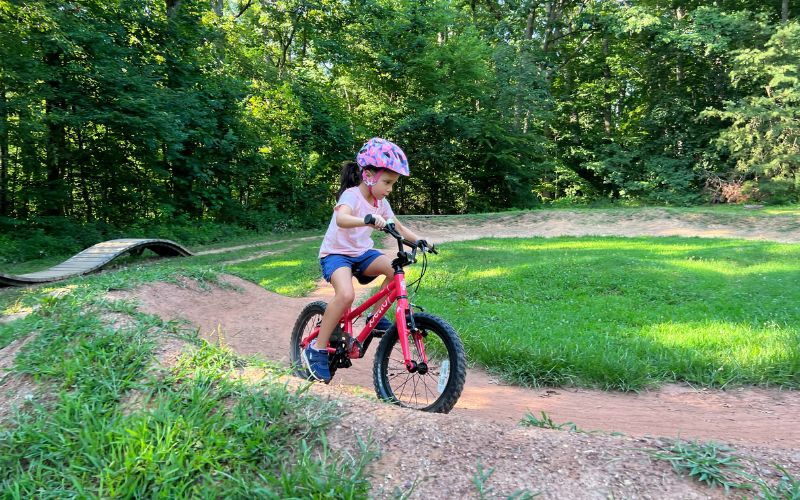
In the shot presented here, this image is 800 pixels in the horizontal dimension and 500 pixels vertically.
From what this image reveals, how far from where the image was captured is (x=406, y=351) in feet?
10.5

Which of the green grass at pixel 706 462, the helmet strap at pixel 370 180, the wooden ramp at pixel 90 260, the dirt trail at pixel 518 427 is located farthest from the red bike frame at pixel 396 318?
the wooden ramp at pixel 90 260

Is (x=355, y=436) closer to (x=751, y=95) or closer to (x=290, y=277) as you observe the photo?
(x=290, y=277)

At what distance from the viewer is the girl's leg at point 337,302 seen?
138 inches

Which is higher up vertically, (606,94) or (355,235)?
(606,94)

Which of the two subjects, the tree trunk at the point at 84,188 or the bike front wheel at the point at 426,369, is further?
the tree trunk at the point at 84,188

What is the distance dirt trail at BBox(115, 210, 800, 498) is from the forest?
33.3 feet

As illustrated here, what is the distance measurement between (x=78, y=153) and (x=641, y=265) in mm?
15183

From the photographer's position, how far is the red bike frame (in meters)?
3.24

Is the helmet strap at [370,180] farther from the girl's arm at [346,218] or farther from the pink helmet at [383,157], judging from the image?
the girl's arm at [346,218]

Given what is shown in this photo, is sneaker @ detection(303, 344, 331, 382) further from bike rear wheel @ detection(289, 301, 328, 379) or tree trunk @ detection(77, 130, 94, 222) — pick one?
tree trunk @ detection(77, 130, 94, 222)

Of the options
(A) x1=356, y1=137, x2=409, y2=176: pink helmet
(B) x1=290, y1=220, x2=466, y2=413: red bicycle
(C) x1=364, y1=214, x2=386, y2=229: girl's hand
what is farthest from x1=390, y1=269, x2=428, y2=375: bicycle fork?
(A) x1=356, y1=137, x2=409, y2=176: pink helmet

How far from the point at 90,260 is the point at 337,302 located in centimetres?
893

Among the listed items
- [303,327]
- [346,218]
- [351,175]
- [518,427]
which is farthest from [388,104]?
Result: [518,427]

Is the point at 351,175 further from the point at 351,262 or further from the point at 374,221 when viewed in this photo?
the point at 374,221
